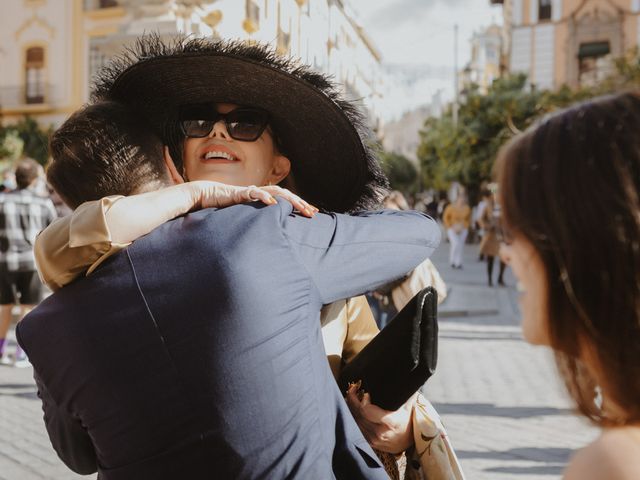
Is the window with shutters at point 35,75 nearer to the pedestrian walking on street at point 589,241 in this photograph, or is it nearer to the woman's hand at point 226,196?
the woman's hand at point 226,196

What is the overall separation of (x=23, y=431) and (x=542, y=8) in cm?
3978

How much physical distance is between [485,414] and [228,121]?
4414 mm

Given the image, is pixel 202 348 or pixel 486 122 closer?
pixel 202 348

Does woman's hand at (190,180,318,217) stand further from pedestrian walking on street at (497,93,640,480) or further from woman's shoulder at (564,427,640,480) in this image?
woman's shoulder at (564,427,640,480)

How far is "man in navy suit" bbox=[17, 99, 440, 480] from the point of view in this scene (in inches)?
47.7

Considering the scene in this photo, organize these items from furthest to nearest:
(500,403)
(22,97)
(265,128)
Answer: (22,97)
(500,403)
(265,128)

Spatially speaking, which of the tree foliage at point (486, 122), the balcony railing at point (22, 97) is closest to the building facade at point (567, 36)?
the tree foliage at point (486, 122)

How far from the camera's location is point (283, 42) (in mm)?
1886

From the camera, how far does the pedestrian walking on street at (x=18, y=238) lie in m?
7.27

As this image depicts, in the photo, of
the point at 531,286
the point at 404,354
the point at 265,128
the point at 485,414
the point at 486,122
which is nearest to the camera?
the point at 531,286

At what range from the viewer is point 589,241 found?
1021 mm

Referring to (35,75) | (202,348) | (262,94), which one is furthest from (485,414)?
(35,75)

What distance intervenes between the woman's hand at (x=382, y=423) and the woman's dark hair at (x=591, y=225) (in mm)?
640

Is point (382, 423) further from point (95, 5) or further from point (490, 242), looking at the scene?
point (95, 5)
